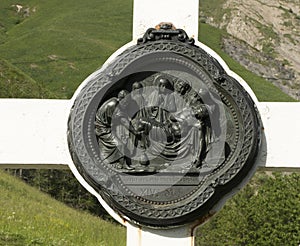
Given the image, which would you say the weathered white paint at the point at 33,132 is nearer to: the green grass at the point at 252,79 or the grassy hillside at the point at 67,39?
the grassy hillside at the point at 67,39

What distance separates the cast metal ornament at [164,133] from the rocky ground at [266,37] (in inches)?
2574

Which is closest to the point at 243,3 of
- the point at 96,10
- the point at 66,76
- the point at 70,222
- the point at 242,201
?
the point at 96,10

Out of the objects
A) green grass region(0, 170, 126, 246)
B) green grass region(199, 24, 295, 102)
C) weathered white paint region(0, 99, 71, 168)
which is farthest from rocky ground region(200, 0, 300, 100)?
weathered white paint region(0, 99, 71, 168)

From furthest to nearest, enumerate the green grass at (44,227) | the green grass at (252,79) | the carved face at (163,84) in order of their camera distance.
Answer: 1. the green grass at (252,79)
2. the green grass at (44,227)
3. the carved face at (163,84)

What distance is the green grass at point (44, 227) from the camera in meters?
8.52

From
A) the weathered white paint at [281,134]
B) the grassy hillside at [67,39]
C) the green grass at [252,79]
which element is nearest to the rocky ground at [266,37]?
the green grass at [252,79]

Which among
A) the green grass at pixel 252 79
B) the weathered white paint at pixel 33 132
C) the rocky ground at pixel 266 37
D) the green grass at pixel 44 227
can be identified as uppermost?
the weathered white paint at pixel 33 132

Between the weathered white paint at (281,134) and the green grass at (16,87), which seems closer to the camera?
the weathered white paint at (281,134)

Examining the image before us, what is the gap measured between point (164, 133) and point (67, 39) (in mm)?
53409

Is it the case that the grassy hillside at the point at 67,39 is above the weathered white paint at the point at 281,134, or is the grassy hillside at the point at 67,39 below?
below

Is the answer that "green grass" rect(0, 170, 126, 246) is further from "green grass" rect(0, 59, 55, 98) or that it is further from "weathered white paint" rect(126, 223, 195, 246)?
"green grass" rect(0, 59, 55, 98)

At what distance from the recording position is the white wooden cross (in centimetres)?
595

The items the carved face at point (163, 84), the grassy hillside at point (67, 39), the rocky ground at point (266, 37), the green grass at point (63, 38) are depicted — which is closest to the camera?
the carved face at point (163, 84)

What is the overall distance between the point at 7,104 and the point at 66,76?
4375cm
